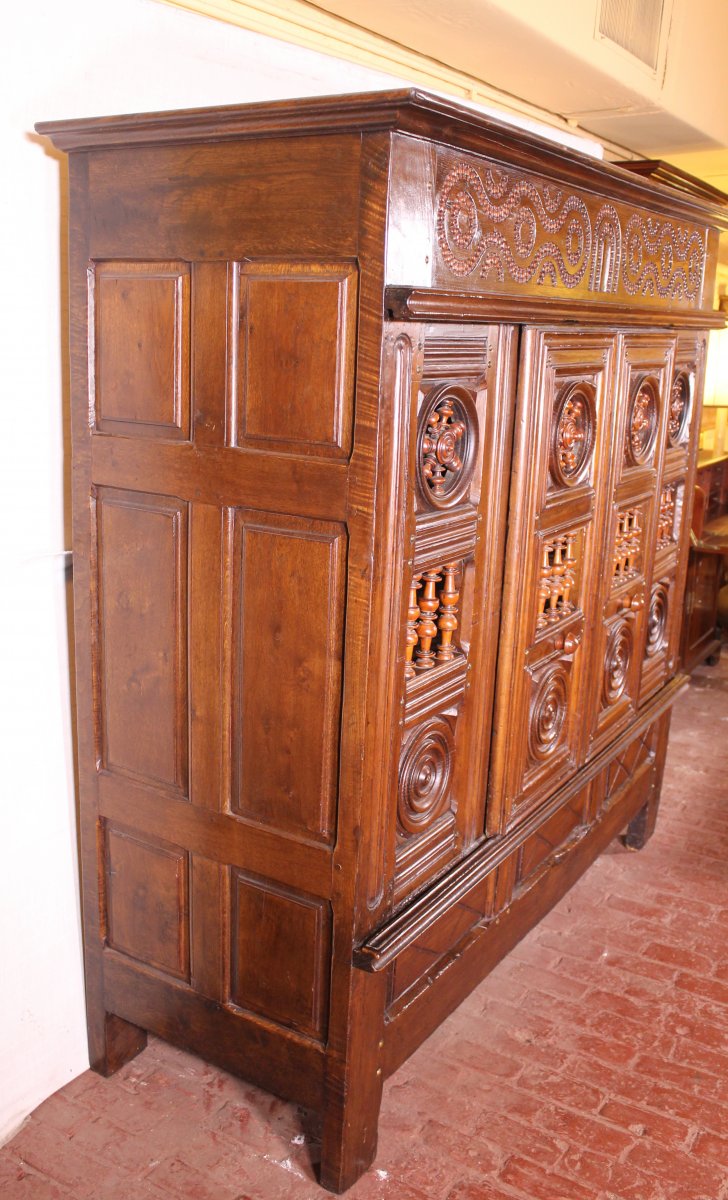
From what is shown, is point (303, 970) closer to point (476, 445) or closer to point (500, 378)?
point (476, 445)

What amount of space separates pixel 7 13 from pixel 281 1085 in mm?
2431

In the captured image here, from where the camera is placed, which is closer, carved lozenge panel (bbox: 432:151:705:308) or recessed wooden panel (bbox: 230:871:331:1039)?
carved lozenge panel (bbox: 432:151:705:308)

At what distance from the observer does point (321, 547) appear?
2.22 metres

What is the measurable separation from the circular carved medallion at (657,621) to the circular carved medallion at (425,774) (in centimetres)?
158

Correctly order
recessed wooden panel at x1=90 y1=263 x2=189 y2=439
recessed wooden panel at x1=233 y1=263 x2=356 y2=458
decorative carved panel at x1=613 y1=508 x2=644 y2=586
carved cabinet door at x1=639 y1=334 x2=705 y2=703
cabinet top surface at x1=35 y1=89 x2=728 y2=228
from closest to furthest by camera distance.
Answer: cabinet top surface at x1=35 y1=89 x2=728 y2=228 → recessed wooden panel at x1=233 y1=263 x2=356 y2=458 → recessed wooden panel at x1=90 y1=263 x2=189 y2=439 → decorative carved panel at x1=613 y1=508 x2=644 y2=586 → carved cabinet door at x1=639 y1=334 x2=705 y2=703

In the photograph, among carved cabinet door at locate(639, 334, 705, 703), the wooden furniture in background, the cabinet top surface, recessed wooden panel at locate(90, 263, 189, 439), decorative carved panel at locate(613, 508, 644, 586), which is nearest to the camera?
the cabinet top surface

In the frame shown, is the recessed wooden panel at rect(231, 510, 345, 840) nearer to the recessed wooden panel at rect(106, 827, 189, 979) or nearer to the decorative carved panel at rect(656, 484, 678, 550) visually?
the recessed wooden panel at rect(106, 827, 189, 979)

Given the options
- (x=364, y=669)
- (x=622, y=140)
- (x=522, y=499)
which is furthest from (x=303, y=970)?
(x=622, y=140)

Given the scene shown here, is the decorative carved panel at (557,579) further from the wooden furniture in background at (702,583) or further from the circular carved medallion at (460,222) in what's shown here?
the wooden furniture in background at (702,583)

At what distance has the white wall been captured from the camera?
239cm

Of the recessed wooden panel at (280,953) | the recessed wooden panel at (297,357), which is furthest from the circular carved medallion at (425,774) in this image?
the recessed wooden panel at (297,357)

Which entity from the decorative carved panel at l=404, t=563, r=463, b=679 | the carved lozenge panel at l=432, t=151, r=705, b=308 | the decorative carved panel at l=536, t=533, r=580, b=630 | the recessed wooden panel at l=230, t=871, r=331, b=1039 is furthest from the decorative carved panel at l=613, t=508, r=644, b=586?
the recessed wooden panel at l=230, t=871, r=331, b=1039

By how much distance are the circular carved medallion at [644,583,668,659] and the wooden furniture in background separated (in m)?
1.97

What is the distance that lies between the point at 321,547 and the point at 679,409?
2.18 m
